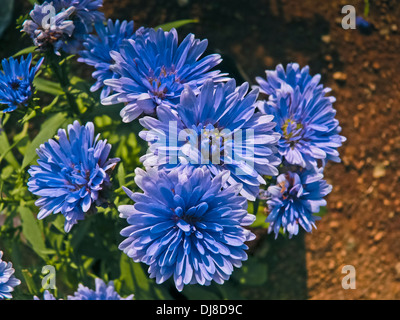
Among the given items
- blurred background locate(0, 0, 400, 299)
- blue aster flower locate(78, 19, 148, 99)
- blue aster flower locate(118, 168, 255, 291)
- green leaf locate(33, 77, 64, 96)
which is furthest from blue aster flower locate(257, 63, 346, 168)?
blurred background locate(0, 0, 400, 299)

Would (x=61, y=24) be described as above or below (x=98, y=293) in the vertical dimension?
above

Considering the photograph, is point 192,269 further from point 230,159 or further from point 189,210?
point 230,159

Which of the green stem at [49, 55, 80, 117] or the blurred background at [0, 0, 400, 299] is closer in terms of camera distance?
the green stem at [49, 55, 80, 117]

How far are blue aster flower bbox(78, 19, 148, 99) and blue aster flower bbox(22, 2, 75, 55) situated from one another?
0.07 m

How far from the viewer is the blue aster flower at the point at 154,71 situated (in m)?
0.94

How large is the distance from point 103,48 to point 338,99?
1409mm

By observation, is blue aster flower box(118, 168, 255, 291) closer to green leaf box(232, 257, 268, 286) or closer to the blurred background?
green leaf box(232, 257, 268, 286)

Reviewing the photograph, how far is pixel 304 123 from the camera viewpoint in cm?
110

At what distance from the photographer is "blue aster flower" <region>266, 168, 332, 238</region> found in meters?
1.09

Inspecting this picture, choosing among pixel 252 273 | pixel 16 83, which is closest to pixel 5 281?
Answer: pixel 16 83

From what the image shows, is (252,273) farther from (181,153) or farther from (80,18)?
(80,18)

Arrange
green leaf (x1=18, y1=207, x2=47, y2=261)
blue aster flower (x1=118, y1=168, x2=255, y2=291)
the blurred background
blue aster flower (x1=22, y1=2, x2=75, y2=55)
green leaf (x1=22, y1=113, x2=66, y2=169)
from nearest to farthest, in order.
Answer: blue aster flower (x1=118, y1=168, x2=255, y2=291) → blue aster flower (x1=22, y1=2, x2=75, y2=55) → green leaf (x1=22, y1=113, x2=66, y2=169) → green leaf (x1=18, y1=207, x2=47, y2=261) → the blurred background

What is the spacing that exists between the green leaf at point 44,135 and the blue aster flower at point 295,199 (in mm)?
646

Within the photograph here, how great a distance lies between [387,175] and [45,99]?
5.91ft
